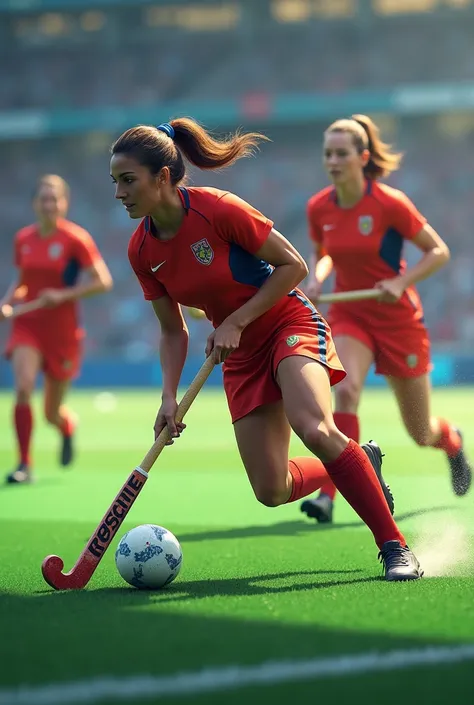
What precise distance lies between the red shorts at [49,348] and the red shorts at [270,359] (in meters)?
4.75

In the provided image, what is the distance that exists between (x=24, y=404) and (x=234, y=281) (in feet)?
16.2

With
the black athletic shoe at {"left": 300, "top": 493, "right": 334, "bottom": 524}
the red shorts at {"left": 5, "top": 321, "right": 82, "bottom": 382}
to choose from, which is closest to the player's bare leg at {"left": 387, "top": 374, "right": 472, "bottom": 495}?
the black athletic shoe at {"left": 300, "top": 493, "right": 334, "bottom": 524}

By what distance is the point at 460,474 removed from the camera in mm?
6867

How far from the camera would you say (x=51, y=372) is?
9.38 meters

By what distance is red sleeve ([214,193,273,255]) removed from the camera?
4371mm

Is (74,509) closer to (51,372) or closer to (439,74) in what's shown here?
(51,372)

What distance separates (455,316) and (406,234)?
20685 millimetres

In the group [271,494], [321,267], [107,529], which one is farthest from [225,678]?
[321,267]

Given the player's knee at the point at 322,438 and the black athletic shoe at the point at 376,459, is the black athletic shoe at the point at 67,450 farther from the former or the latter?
the player's knee at the point at 322,438

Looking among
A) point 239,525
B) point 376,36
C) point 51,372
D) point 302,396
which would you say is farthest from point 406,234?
point 376,36

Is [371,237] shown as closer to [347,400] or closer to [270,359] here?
[347,400]

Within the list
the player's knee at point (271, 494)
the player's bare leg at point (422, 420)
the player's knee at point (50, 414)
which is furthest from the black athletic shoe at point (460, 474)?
the player's knee at point (50, 414)

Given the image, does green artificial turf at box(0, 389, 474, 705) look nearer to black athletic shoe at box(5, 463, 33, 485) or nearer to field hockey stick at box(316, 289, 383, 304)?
black athletic shoe at box(5, 463, 33, 485)

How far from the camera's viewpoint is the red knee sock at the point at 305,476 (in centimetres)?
492
